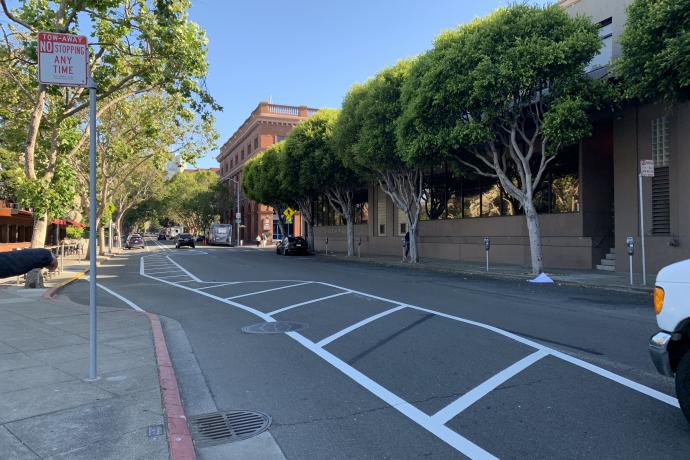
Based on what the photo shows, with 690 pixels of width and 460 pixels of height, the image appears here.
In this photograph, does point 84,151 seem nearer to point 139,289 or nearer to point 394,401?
point 139,289

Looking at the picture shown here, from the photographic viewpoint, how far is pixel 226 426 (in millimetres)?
4637

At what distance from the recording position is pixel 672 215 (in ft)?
53.9

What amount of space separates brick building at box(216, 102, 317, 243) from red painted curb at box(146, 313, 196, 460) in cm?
5303

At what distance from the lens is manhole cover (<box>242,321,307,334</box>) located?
339 inches

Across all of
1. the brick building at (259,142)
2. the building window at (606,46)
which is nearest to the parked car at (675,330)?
the building window at (606,46)

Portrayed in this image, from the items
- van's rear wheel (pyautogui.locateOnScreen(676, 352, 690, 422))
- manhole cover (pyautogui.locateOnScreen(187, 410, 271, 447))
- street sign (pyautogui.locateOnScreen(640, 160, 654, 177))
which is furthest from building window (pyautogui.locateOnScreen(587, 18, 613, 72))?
manhole cover (pyautogui.locateOnScreen(187, 410, 271, 447))

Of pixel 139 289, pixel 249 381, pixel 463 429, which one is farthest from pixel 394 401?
pixel 139 289

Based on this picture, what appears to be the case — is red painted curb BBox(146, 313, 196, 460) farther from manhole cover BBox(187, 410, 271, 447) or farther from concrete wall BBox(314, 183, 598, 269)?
concrete wall BBox(314, 183, 598, 269)

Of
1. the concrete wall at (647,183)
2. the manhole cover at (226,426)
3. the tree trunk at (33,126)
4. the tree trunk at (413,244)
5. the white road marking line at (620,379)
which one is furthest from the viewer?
the tree trunk at (413,244)

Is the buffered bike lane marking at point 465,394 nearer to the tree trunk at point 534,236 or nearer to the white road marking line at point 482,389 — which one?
the white road marking line at point 482,389

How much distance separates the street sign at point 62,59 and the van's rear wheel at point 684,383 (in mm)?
6205

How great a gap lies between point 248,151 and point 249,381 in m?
64.3

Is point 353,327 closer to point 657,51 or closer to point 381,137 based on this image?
point 657,51

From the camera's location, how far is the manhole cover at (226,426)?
14.4 feet
